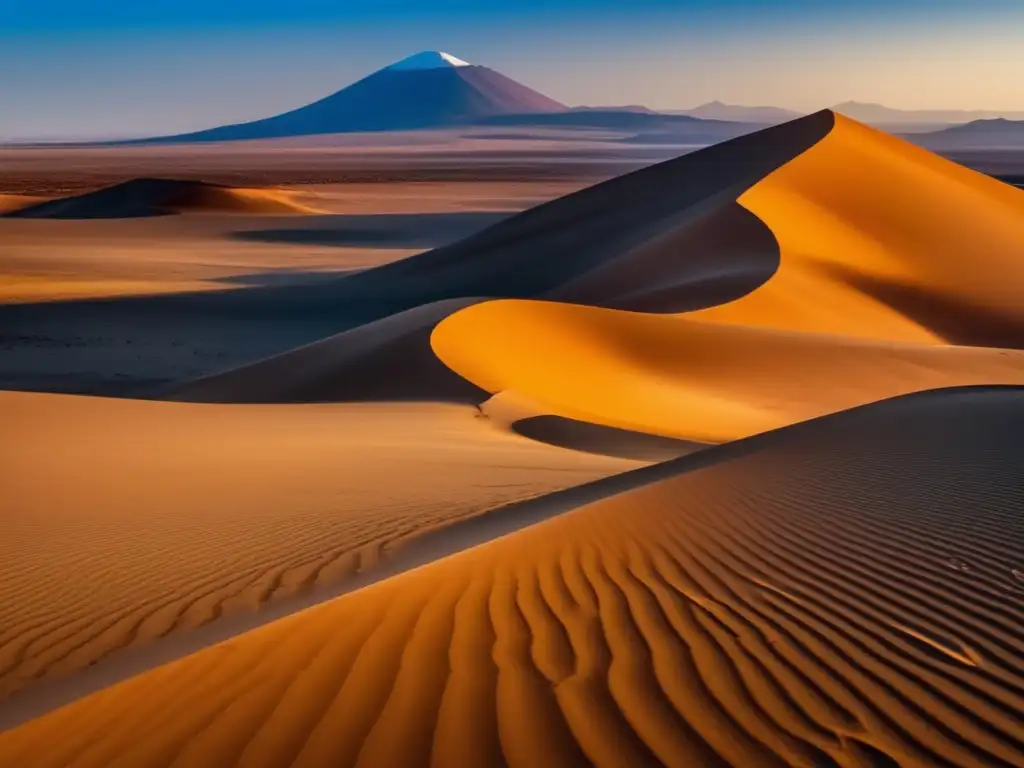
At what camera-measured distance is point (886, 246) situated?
28.2 meters

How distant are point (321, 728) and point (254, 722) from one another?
0.72 ft

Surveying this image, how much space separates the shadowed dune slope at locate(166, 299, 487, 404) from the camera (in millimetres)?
14148

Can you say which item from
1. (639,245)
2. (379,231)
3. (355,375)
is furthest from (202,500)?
(379,231)

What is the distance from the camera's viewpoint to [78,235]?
42719 millimetres

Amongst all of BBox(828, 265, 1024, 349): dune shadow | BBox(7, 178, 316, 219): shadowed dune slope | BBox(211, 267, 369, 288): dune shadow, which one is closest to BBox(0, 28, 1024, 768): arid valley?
BBox(828, 265, 1024, 349): dune shadow

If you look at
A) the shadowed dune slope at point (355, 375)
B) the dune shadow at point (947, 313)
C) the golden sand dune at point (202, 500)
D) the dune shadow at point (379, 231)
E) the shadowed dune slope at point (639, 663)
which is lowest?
the dune shadow at point (379, 231)

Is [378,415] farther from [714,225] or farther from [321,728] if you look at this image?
[714,225]

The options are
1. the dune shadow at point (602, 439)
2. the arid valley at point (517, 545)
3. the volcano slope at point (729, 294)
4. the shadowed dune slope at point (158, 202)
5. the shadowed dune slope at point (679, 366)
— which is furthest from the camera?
the shadowed dune slope at point (158, 202)

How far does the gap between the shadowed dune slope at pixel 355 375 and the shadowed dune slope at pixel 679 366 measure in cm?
36

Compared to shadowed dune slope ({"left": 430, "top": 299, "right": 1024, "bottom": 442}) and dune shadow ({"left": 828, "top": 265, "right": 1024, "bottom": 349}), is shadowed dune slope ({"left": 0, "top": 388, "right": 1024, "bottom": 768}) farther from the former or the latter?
dune shadow ({"left": 828, "top": 265, "right": 1024, "bottom": 349})

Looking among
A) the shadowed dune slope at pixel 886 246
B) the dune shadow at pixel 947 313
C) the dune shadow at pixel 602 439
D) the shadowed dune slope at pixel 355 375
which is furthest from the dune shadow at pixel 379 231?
the dune shadow at pixel 602 439

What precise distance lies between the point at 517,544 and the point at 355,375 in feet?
31.6

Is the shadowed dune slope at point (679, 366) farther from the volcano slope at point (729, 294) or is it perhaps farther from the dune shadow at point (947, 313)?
the dune shadow at point (947, 313)

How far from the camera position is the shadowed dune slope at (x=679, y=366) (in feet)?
46.2
